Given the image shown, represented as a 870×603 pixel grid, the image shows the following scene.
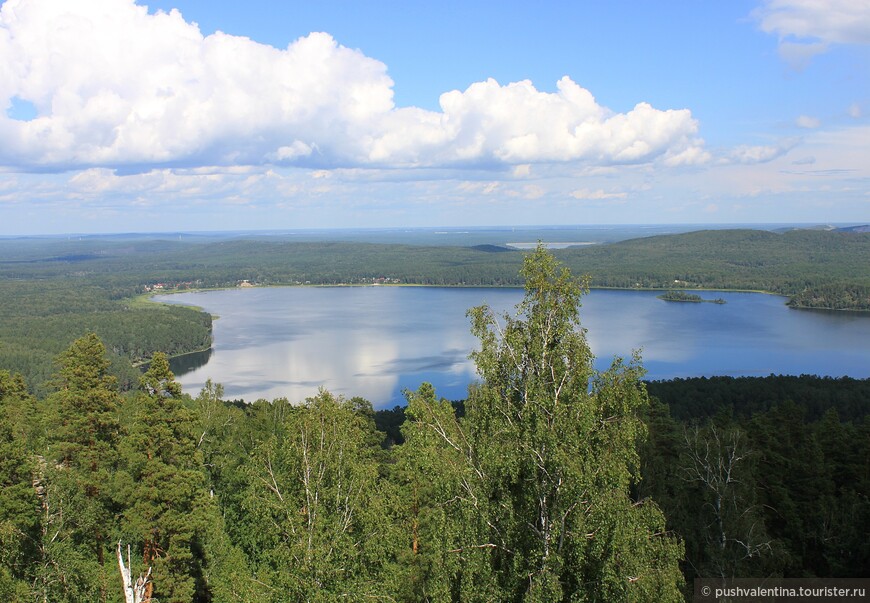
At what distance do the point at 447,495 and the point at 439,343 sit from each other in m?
68.3

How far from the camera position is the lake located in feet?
187

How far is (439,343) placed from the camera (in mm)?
74688

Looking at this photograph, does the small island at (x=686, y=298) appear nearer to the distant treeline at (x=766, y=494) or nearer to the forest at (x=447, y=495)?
the distant treeline at (x=766, y=494)

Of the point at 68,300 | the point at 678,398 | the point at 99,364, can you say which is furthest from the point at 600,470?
the point at 68,300

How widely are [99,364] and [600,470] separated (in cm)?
1245

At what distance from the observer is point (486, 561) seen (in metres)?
6.18

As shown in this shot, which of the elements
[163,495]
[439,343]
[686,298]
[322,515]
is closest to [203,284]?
[439,343]

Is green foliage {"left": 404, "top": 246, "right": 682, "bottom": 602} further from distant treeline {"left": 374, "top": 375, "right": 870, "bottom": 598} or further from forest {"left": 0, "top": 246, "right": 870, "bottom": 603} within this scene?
distant treeline {"left": 374, "top": 375, "right": 870, "bottom": 598}

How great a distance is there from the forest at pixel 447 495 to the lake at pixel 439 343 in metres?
23.7

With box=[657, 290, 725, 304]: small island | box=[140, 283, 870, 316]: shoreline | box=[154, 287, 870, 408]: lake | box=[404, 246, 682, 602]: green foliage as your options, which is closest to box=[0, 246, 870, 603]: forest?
box=[404, 246, 682, 602]: green foliage

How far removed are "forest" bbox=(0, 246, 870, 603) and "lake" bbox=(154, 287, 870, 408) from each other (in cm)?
2366

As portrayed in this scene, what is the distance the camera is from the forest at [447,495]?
6129 mm

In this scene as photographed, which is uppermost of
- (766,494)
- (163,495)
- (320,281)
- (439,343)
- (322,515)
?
(322,515)

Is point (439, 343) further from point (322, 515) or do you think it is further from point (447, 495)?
point (447, 495)
